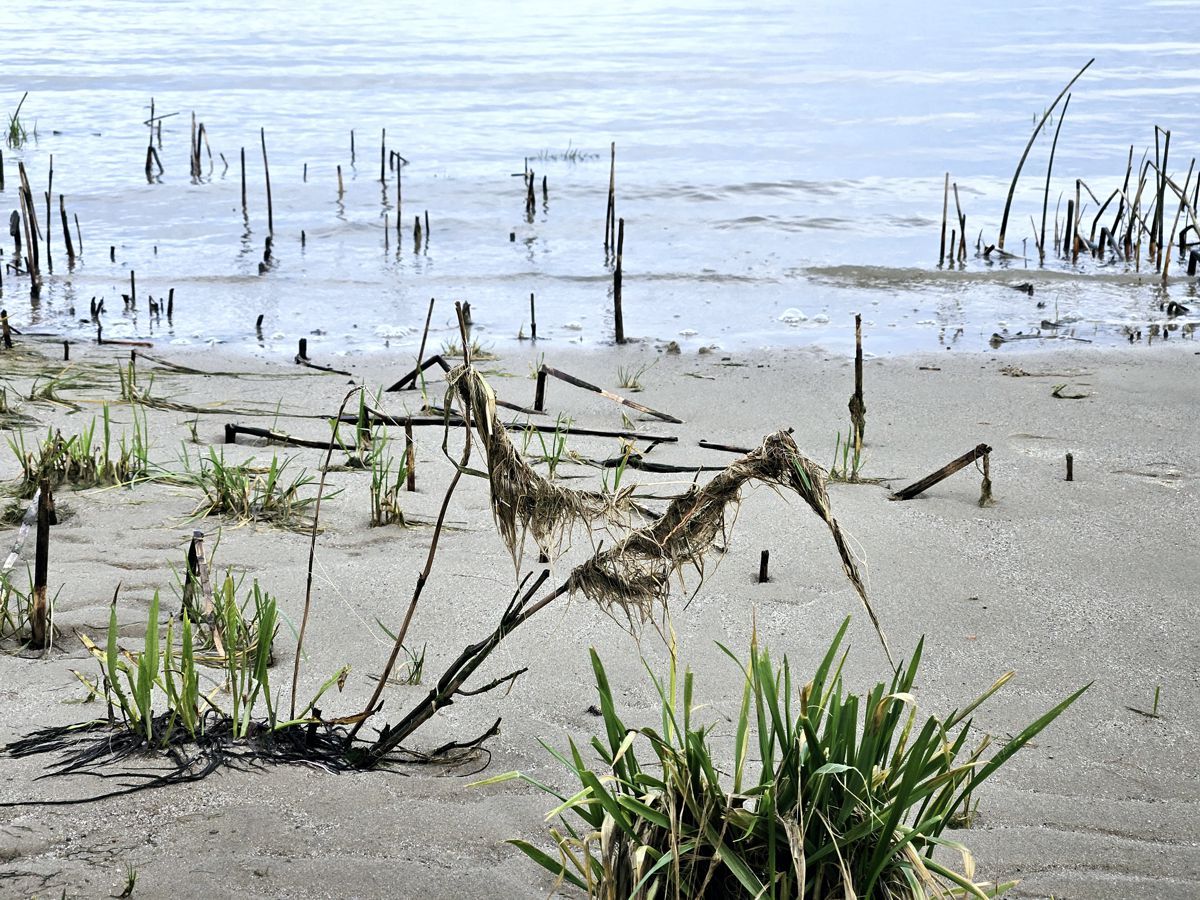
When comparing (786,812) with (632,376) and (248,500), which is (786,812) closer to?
(248,500)

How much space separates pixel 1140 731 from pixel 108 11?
44.6 metres

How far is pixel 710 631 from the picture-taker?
325 centimetres

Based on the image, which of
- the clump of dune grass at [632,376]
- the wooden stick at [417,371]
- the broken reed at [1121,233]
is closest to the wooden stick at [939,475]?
the wooden stick at [417,371]

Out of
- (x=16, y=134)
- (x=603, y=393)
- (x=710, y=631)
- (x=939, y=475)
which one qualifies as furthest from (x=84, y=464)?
(x=16, y=134)

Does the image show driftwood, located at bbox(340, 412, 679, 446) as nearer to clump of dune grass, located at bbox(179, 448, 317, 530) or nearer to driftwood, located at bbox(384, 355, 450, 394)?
driftwood, located at bbox(384, 355, 450, 394)

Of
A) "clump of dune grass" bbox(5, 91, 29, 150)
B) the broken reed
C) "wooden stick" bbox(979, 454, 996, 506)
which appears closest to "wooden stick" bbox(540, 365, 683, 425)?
"wooden stick" bbox(979, 454, 996, 506)

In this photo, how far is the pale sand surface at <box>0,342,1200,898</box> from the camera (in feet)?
6.97

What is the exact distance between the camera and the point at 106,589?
129 inches

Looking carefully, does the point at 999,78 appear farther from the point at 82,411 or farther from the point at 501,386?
the point at 82,411

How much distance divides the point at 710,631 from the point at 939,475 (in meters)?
1.38

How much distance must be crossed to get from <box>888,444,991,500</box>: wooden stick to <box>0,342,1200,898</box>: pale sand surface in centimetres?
6

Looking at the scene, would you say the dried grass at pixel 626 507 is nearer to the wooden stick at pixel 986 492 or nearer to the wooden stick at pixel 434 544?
the wooden stick at pixel 434 544

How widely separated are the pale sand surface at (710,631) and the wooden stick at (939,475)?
0.20 feet

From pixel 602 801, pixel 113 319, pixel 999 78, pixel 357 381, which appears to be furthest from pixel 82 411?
pixel 999 78
